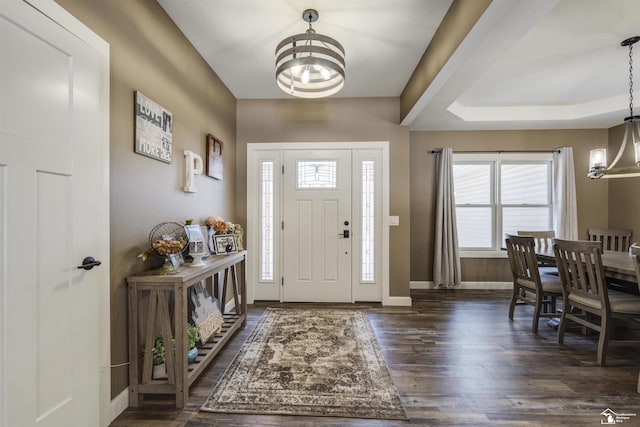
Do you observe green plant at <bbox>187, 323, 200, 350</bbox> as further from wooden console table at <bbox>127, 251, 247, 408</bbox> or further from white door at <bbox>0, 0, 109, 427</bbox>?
white door at <bbox>0, 0, 109, 427</bbox>

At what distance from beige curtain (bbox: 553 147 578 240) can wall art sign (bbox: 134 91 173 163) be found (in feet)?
17.8

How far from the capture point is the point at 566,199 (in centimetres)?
450

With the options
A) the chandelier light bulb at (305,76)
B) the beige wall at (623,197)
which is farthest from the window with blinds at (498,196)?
the chandelier light bulb at (305,76)

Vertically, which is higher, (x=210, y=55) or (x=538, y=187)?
(x=210, y=55)

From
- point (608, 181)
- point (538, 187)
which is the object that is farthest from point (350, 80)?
point (608, 181)

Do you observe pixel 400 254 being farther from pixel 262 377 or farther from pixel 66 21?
pixel 66 21

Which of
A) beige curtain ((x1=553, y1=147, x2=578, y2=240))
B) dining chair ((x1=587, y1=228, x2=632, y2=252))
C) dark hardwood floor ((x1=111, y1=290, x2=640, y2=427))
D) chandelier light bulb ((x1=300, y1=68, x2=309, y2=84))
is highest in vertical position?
chandelier light bulb ((x1=300, y1=68, x2=309, y2=84))

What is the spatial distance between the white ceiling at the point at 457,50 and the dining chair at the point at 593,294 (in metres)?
1.77

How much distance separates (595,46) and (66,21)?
401 cm

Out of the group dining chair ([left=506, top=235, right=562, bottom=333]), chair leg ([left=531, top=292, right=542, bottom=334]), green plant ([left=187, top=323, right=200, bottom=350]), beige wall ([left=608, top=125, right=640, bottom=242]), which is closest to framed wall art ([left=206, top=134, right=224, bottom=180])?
green plant ([left=187, top=323, right=200, bottom=350])

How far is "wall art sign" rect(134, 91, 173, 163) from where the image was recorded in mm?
1941

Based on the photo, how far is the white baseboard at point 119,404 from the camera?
1746 millimetres

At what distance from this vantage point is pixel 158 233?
2.16 m

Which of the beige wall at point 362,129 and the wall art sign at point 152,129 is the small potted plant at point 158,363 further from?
the beige wall at point 362,129
